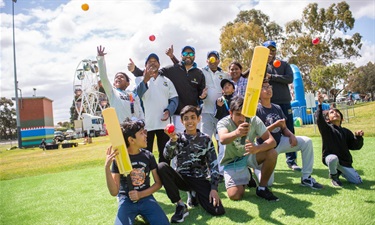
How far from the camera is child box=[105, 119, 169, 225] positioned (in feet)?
8.98

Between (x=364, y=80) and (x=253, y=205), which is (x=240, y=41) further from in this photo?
(x=364, y=80)

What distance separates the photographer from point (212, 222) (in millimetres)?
2861

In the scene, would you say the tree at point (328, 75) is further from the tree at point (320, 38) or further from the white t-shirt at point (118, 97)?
the white t-shirt at point (118, 97)

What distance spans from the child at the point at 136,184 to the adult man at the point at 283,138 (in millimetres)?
1673

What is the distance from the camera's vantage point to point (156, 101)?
4391mm

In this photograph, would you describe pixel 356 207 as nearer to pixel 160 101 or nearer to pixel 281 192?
pixel 281 192

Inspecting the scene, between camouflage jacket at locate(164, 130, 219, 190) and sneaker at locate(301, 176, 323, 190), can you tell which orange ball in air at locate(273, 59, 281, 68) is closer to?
sneaker at locate(301, 176, 323, 190)

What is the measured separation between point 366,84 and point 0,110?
211 ft

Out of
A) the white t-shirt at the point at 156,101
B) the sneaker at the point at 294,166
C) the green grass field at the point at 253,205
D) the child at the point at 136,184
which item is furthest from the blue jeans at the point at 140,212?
the sneaker at the point at 294,166

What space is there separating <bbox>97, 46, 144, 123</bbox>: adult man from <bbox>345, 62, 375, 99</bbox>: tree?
52.9m

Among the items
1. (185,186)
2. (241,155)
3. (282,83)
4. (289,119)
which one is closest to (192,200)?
(185,186)

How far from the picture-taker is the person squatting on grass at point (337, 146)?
3693mm

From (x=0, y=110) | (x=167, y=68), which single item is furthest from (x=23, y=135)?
(x=167, y=68)

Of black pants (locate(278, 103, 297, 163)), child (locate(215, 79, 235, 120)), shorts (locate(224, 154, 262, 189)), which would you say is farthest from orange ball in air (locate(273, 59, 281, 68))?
shorts (locate(224, 154, 262, 189))
